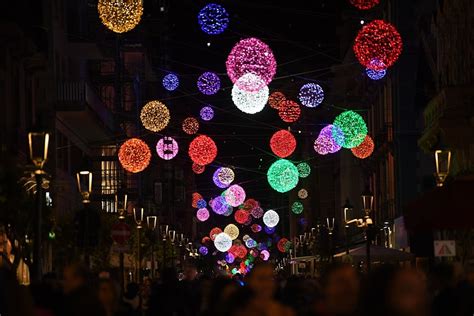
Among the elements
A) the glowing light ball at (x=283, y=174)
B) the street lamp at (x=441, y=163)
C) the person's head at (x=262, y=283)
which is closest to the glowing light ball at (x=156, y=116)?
the glowing light ball at (x=283, y=174)

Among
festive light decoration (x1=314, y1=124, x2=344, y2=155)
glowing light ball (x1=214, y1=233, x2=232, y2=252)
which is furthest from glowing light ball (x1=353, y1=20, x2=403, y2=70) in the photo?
glowing light ball (x1=214, y1=233, x2=232, y2=252)

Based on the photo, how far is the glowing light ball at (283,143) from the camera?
4444cm

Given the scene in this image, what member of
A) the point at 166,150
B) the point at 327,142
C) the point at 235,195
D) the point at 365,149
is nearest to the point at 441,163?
the point at 327,142

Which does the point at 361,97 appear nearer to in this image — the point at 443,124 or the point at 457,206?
the point at 443,124

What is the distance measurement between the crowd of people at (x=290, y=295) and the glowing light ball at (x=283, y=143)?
26.8 m

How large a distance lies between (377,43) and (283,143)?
16.1 meters

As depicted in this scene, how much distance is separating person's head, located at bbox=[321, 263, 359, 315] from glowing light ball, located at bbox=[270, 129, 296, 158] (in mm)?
36373

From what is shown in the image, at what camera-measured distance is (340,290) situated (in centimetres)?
746

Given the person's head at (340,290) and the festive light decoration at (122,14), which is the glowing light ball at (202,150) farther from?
the person's head at (340,290)

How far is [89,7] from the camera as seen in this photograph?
2569 inches

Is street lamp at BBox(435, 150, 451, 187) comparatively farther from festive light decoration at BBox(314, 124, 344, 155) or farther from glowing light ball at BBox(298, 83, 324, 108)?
festive light decoration at BBox(314, 124, 344, 155)

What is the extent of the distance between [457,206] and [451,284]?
3929 millimetres

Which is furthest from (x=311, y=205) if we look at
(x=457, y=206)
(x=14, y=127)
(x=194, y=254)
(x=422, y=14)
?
(x=457, y=206)

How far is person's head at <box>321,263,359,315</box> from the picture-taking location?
24.1ft
